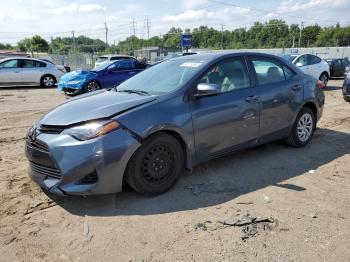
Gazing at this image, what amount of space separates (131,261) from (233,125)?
239 cm

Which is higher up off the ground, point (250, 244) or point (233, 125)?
point (233, 125)

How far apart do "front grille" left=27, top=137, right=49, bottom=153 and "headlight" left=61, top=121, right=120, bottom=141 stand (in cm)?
25

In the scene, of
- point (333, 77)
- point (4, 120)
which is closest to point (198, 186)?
point (4, 120)

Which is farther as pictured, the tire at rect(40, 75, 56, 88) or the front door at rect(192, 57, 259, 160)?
the tire at rect(40, 75, 56, 88)

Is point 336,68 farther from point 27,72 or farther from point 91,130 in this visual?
point 91,130

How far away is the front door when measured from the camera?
446 cm

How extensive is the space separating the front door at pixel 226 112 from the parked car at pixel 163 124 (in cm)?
Answer: 1

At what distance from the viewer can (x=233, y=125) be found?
4.80m

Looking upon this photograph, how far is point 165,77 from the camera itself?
4859 millimetres

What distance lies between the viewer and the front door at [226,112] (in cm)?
446

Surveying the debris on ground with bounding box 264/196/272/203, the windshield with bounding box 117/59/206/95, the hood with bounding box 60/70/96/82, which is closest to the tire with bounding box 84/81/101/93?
the hood with bounding box 60/70/96/82

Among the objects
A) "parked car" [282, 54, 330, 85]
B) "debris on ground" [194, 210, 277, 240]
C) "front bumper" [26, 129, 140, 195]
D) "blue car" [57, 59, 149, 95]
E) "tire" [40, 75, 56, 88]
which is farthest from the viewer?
"tire" [40, 75, 56, 88]

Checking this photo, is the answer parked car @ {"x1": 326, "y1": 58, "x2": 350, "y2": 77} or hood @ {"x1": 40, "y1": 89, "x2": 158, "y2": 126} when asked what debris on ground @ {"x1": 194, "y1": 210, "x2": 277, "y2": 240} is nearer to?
hood @ {"x1": 40, "y1": 89, "x2": 158, "y2": 126}

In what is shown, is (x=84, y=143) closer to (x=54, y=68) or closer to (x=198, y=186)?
(x=198, y=186)
